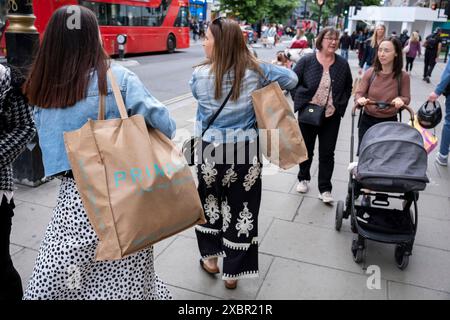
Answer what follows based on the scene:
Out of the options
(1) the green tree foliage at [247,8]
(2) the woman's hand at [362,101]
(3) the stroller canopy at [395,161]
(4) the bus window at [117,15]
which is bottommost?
(3) the stroller canopy at [395,161]

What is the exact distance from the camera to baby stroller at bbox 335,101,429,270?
10.7 feet

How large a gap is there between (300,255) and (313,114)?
1442 millimetres

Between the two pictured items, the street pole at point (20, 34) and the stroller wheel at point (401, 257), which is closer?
the stroller wheel at point (401, 257)

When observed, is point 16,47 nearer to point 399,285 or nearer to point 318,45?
point 318,45

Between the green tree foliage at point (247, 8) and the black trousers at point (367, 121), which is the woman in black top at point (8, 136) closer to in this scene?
the black trousers at point (367, 121)

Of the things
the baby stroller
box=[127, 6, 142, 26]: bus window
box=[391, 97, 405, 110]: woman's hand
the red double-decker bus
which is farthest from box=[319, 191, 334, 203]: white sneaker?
box=[127, 6, 142, 26]: bus window

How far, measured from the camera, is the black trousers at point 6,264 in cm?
235

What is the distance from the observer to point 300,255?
3676 mm

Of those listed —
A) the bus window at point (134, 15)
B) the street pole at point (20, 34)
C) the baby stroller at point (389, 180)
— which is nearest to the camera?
the baby stroller at point (389, 180)

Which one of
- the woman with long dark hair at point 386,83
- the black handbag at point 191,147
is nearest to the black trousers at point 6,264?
the black handbag at point 191,147

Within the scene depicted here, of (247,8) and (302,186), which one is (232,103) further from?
(247,8)

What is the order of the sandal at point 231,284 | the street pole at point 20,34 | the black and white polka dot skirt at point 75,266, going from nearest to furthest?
the black and white polka dot skirt at point 75,266 → the sandal at point 231,284 → the street pole at point 20,34

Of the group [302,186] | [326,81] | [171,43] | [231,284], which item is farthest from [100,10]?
[231,284]

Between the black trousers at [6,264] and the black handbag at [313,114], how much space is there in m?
2.87
